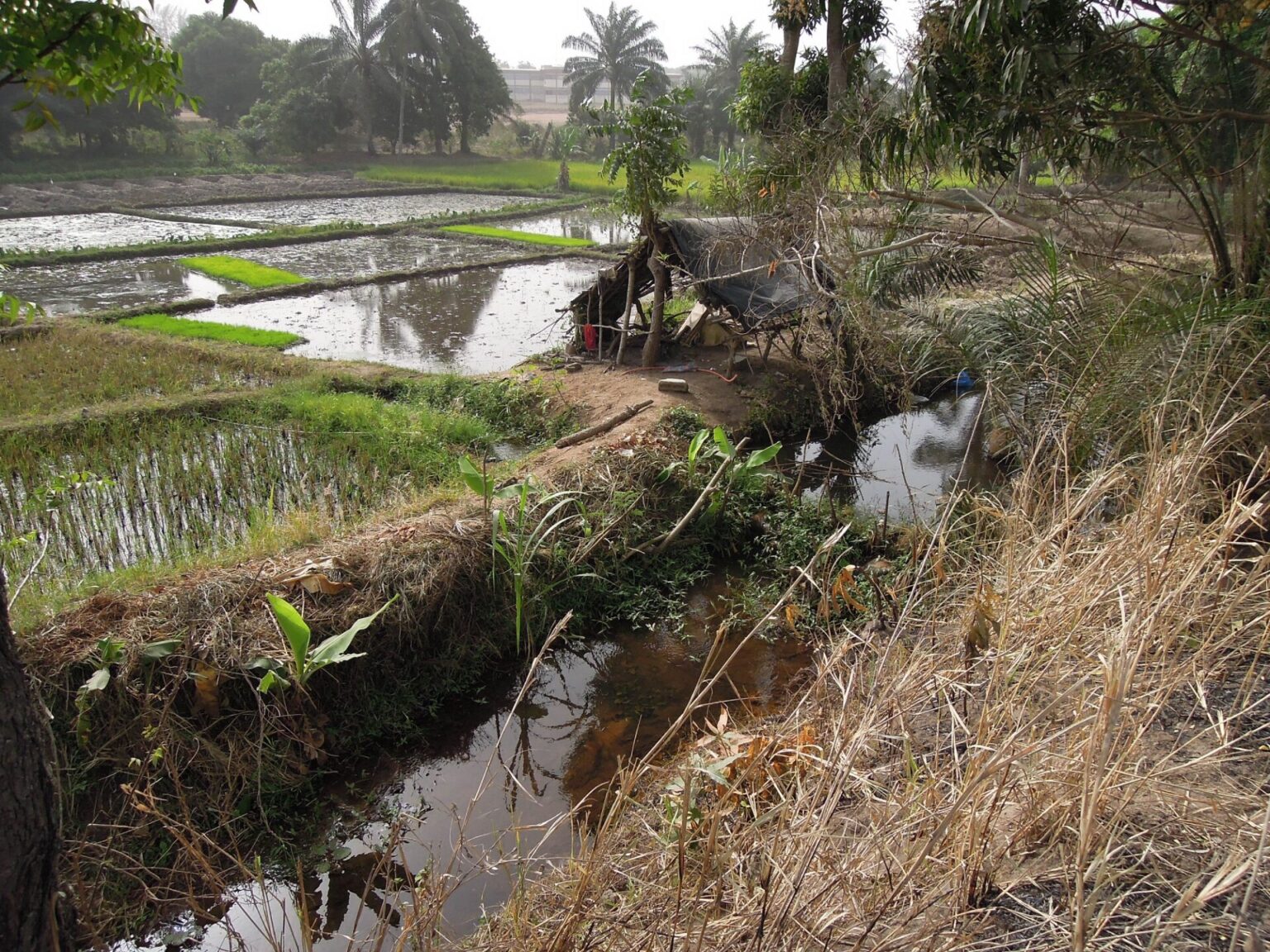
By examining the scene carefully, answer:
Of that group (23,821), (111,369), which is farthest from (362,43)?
(23,821)

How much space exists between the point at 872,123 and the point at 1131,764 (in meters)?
5.06

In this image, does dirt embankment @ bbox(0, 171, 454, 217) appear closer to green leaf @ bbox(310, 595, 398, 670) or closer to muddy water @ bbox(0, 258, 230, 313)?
muddy water @ bbox(0, 258, 230, 313)

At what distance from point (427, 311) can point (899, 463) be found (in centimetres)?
727

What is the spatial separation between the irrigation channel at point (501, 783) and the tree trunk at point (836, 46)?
26.8 ft

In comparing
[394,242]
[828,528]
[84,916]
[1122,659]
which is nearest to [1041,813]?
[1122,659]

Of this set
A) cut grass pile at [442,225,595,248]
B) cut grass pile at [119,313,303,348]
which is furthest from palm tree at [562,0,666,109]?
cut grass pile at [119,313,303,348]

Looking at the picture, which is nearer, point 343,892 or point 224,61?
point 343,892

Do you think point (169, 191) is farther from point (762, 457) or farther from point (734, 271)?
point (762, 457)

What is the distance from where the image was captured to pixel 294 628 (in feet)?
10.8

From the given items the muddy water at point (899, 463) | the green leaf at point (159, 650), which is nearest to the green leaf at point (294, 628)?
the green leaf at point (159, 650)

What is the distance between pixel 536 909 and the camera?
2.45 meters

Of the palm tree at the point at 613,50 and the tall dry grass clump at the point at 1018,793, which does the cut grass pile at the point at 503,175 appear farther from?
the tall dry grass clump at the point at 1018,793

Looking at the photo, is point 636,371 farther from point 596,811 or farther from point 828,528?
point 596,811

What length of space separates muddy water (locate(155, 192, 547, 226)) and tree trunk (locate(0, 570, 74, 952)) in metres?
18.4
